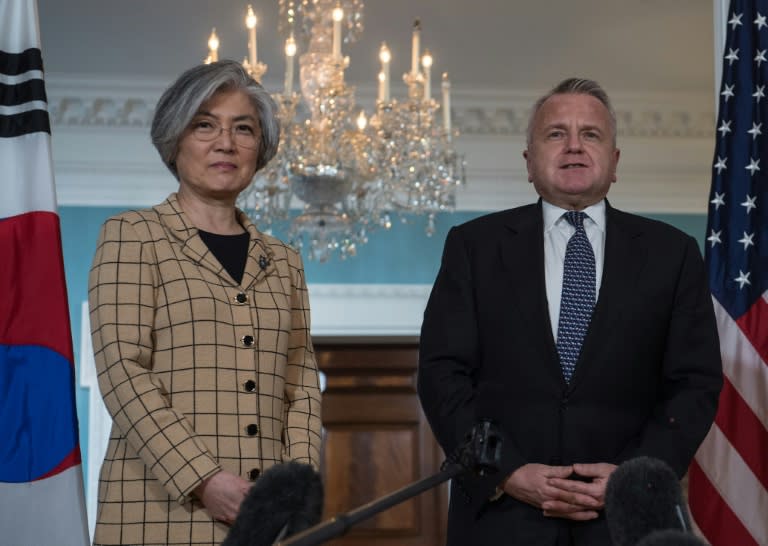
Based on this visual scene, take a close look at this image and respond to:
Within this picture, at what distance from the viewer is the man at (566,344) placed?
194cm

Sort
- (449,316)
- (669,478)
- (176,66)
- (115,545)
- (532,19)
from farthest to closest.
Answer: (176,66) < (532,19) < (449,316) < (115,545) < (669,478)

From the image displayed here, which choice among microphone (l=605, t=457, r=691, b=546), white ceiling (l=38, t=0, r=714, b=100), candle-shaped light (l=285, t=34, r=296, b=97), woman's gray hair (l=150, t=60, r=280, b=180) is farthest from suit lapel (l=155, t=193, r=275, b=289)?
white ceiling (l=38, t=0, r=714, b=100)

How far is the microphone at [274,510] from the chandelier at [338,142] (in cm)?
287

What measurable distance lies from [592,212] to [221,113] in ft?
2.46

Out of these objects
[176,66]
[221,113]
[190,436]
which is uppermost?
[176,66]

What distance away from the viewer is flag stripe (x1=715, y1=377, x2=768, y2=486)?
2607mm

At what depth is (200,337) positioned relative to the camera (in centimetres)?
184

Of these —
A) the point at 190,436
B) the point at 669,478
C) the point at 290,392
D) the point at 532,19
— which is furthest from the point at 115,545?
the point at 532,19

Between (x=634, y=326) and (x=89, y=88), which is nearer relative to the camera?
(x=634, y=326)

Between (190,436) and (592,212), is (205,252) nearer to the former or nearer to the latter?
(190,436)

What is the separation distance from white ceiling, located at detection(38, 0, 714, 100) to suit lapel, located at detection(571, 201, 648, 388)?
2642 mm

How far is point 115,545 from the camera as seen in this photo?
1.74 meters

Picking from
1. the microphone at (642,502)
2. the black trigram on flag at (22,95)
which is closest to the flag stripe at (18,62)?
the black trigram on flag at (22,95)

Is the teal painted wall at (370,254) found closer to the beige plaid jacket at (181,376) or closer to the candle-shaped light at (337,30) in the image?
the candle-shaped light at (337,30)
